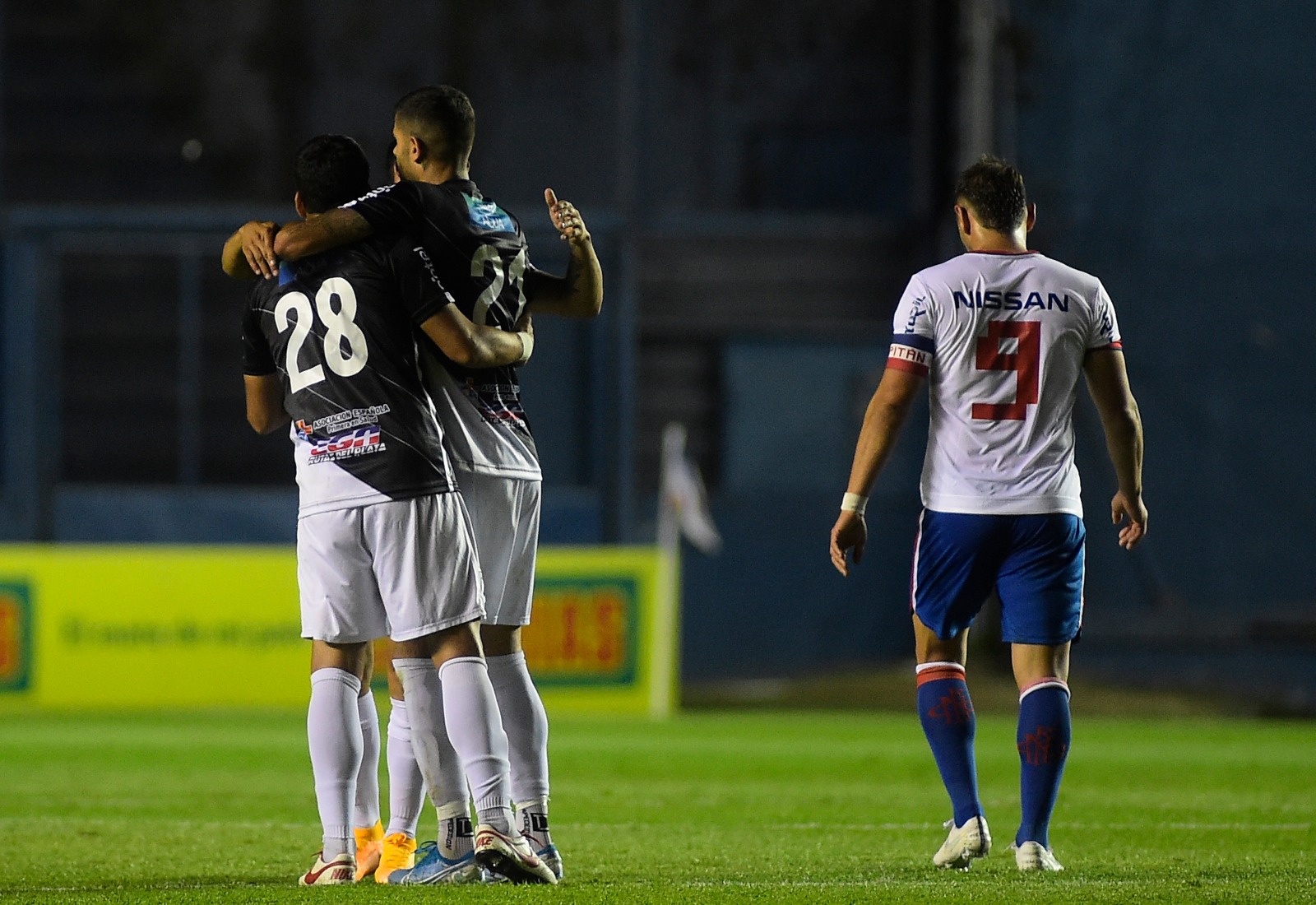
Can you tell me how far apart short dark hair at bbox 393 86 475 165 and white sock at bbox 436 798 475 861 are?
1597 millimetres

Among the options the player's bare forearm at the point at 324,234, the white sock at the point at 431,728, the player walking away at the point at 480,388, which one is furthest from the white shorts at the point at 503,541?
the player's bare forearm at the point at 324,234

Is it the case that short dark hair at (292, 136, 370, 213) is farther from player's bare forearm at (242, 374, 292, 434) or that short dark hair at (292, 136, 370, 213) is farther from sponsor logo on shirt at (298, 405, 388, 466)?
sponsor logo on shirt at (298, 405, 388, 466)

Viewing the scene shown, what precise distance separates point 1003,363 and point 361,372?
173 cm

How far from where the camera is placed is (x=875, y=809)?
7.49m

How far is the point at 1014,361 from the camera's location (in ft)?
16.8

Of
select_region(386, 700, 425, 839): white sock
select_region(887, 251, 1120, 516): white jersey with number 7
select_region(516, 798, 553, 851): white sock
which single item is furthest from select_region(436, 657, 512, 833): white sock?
select_region(887, 251, 1120, 516): white jersey with number 7

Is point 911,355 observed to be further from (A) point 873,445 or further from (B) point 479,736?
(B) point 479,736

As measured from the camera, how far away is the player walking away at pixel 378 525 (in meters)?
4.56

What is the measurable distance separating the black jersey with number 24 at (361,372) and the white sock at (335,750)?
0.45m

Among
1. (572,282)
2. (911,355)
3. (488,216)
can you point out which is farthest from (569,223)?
(911,355)

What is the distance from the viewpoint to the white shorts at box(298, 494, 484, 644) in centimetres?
456

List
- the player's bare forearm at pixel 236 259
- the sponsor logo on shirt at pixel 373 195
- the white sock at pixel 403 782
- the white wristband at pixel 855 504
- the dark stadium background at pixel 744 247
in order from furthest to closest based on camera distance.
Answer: the dark stadium background at pixel 744 247 < the white wristband at pixel 855 504 < the white sock at pixel 403 782 < the player's bare forearm at pixel 236 259 < the sponsor logo on shirt at pixel 373 195

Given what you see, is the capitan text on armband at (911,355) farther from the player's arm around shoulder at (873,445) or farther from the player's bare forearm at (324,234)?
the player's bare forearm at (324,234)

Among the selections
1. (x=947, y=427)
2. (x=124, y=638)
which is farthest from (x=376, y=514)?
(x=124, y=638)
